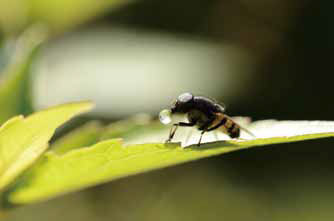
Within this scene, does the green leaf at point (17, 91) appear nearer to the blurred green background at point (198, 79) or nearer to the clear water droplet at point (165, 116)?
the blurred green background at point (198, 79)

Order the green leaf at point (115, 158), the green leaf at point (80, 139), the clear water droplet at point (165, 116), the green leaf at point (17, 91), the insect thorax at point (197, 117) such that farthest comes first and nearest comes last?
the green leaf at point (17, 91) < the insect thorax at point (197, 117) < the clear water droplet at point (165, 116) < the green leaf at point (80, 139) < the green leaf at point (115, 158)

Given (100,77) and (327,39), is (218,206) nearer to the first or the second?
Answer: (100,77)

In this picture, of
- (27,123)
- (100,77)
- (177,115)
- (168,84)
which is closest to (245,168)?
(168,84)

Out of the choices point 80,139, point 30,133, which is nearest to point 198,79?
point 80,139

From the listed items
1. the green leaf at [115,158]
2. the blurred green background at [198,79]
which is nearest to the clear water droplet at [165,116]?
the green leaf at [115,158]

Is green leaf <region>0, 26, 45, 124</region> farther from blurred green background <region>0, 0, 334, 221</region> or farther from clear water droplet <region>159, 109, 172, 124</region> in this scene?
clear water droplet <region>159, 109, 172, 124</region>

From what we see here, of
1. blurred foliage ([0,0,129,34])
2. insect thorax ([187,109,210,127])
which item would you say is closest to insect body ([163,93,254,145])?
insect thorax ([187,109,210,127])
